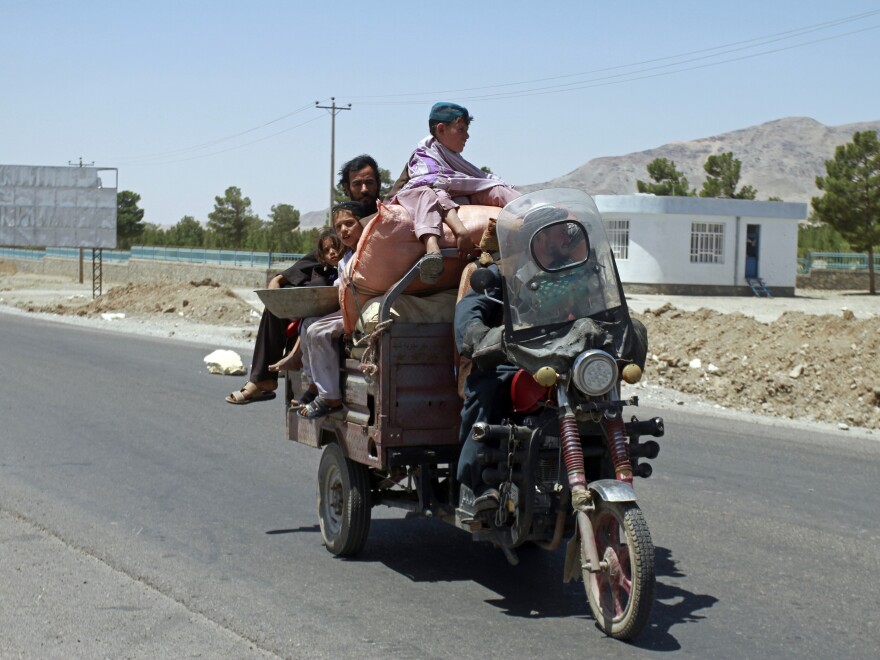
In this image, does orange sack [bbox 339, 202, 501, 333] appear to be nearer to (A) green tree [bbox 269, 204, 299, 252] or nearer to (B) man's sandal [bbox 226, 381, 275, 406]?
(B) man's sandal [bbox 226, 381, 275, 406]

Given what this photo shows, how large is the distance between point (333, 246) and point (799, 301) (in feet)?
120

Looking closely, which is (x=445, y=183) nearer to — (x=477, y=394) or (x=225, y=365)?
(x=477, y=394)

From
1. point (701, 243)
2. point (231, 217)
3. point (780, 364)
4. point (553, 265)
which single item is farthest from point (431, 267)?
point (231, 217)

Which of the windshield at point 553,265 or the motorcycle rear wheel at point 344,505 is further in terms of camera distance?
the motorcycle rear wheel at point 344,505

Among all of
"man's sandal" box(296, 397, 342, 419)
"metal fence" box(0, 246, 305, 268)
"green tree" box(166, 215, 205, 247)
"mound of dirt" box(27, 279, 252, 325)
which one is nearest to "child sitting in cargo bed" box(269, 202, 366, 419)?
"man's sandal" box(296, 397, 342, 419)

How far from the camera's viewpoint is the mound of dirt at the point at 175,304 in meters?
Answer: 29.8

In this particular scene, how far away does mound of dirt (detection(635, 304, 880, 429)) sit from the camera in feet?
43.7

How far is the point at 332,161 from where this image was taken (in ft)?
214

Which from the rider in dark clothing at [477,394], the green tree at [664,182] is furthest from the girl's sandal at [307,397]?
the green tree at [664,182]

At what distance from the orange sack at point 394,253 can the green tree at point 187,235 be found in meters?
81.0

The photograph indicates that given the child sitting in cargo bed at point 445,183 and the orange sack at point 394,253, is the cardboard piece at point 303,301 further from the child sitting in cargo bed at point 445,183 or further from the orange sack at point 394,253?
the child sitting in cargo bed at point 445,183

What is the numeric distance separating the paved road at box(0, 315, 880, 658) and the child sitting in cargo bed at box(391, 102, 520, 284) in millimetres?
1760

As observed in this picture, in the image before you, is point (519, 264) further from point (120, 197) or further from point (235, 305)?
point (120, 197)

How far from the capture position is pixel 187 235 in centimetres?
9788
